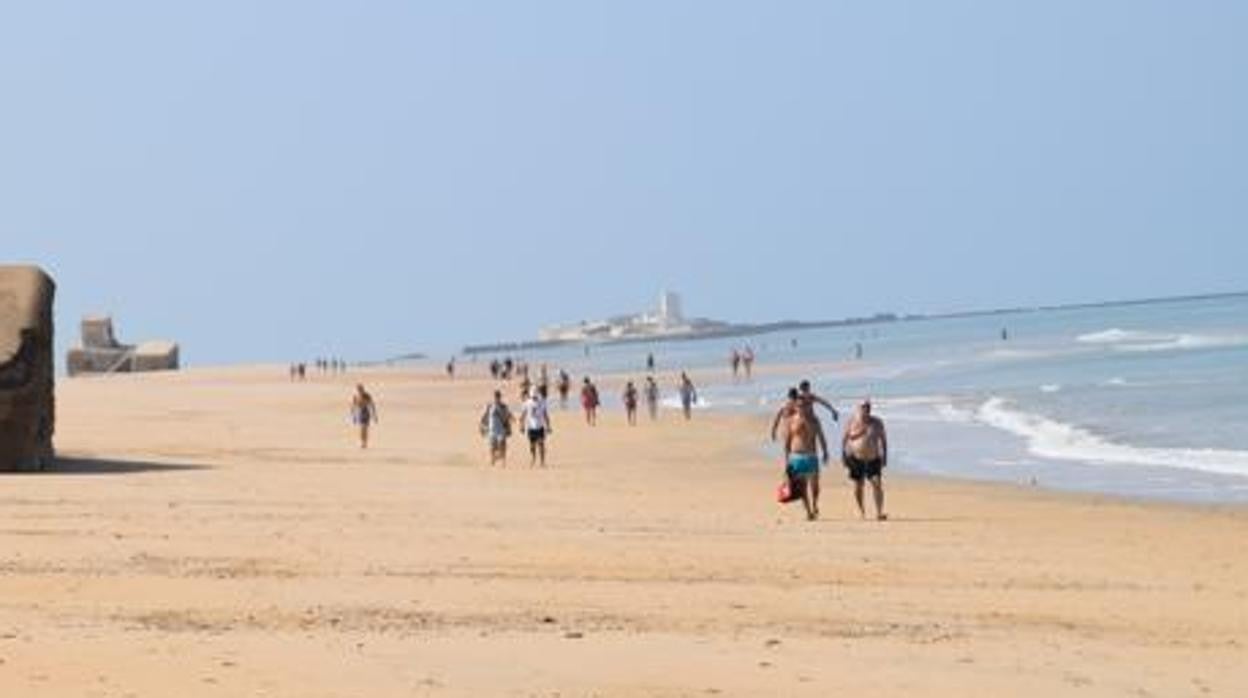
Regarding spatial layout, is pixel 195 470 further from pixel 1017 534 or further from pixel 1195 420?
pixel 1195 420

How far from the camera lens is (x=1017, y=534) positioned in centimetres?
1902

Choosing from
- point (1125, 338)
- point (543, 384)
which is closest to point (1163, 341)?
point (1125, 338)

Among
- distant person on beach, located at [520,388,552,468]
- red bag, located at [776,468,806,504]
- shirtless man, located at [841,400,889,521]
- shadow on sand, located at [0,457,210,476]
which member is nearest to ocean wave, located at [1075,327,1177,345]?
distant person on beach, located at [520,388,552,468]

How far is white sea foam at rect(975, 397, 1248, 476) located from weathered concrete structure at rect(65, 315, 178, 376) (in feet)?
225

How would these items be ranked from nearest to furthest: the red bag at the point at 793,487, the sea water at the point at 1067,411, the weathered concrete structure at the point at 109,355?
1. the red bag at the point at 793,487
2. the sea water at the point at 1067,411
3. the weathered concrete structure at the point at 109,355

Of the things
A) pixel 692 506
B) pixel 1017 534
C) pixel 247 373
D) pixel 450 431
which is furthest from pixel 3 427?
pixel 247 373

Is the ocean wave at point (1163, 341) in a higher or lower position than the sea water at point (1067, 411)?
higher

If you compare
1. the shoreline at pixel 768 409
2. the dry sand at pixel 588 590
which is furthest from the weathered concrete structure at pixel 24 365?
the shoreline at pixel 768 409

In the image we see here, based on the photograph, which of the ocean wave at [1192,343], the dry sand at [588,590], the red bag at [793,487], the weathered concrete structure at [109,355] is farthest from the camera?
the weathered concrete structure at [109,355]

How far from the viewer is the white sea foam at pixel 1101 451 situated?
96.0 ft

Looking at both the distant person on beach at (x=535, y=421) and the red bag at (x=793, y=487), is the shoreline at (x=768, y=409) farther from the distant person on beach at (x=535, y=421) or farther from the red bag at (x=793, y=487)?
the red bag at (x=793, y=487)

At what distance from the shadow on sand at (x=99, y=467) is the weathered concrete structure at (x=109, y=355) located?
77900mm

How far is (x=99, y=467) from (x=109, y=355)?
82.0 m

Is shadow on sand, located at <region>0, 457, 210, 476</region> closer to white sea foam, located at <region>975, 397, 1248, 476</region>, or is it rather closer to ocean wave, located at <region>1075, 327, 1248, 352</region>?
white sea foam, located at <region>975, 397, 1248, 476</region>
